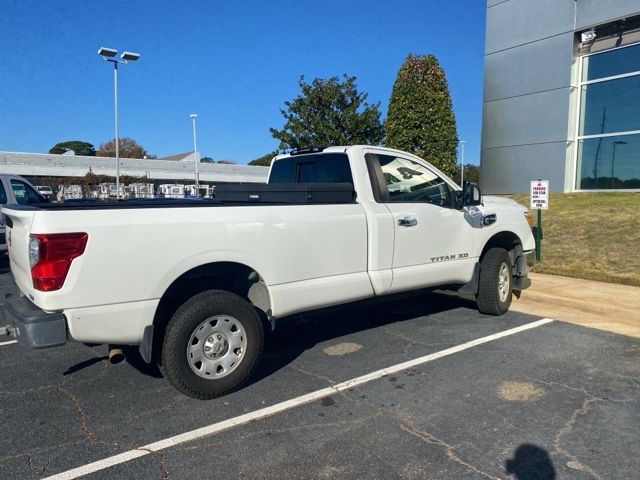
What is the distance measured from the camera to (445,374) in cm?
445

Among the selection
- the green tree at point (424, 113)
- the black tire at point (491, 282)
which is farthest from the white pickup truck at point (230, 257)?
the green tree at point (424, 113)

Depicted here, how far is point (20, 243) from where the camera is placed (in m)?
3.62

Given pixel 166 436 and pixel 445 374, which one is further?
pixel 445 374

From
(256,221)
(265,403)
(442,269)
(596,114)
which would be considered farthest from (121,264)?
(596,114)

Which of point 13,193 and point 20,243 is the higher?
point 13,193

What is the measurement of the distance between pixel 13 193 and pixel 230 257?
26.5 ft

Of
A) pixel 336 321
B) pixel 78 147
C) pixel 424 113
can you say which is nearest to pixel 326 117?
pixel 424 113

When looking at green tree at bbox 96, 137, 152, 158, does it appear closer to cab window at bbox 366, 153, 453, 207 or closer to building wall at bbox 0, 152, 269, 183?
building wall at bbox 0, 152, 269, 183

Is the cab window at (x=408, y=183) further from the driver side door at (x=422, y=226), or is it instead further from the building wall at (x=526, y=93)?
the building wall at (x=526, y=93)

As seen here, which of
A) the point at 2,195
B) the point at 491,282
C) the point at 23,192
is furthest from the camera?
the point at 23,192

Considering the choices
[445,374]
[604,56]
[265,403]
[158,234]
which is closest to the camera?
[158,234]

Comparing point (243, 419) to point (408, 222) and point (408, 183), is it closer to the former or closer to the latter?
point (408, 222)

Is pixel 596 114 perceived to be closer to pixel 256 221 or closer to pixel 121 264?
pixel 256 221

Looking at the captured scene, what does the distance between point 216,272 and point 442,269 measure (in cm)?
267
